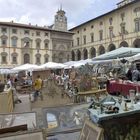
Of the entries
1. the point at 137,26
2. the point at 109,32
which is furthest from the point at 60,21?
the point at 137,26

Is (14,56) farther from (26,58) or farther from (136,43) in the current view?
(136,43)

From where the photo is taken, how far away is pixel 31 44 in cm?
5575

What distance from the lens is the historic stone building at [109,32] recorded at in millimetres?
45219

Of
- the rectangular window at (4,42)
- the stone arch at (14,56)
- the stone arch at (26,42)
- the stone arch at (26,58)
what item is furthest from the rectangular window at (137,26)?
the rectangular window at (4,42)

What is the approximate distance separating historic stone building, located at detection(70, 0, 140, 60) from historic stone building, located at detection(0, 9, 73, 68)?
2550mm

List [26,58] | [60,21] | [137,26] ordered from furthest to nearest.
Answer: [60,21] < [26,58] < [137,26]

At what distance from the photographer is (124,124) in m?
A: 4.02

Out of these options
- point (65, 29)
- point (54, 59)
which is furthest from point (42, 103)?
point (65, 29)

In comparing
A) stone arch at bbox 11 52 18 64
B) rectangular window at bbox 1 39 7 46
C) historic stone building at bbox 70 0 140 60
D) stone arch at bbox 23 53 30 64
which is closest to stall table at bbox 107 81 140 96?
historic stone building at bbox 70 0 140 60

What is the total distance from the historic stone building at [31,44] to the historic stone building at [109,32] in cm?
255

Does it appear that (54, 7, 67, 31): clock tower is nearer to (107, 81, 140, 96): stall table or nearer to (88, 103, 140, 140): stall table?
(107, 81, 140, 96): stall table

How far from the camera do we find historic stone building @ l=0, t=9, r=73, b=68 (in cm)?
5225

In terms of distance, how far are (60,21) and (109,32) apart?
16.6 meters

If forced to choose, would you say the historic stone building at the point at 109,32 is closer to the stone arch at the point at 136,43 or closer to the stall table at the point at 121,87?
the stone arch at the point at 136,43
